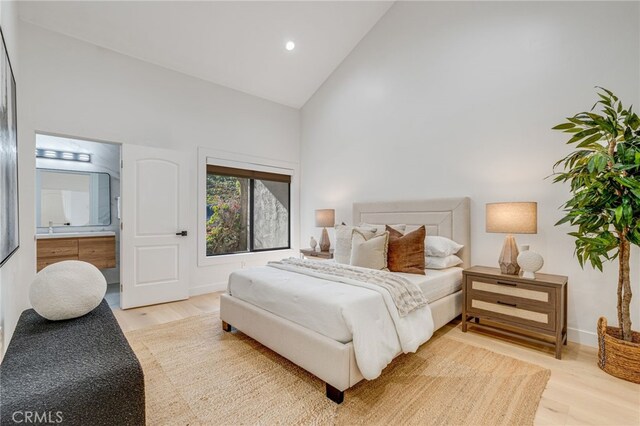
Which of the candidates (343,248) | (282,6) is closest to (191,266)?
(343,248)

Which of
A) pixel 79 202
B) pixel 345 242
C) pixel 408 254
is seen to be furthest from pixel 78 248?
pixel 408 254

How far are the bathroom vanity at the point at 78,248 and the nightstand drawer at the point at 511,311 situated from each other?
4.92m

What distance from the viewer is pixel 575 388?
202 cm

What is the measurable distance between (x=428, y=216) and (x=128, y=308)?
12.5 ft

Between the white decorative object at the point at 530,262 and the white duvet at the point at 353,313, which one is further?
the white decorative object at the point at 530,262

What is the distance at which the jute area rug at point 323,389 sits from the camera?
1727 mm

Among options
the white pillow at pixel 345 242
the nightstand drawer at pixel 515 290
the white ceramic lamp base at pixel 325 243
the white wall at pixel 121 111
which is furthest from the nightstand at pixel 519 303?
the white wall at pixel 121 111

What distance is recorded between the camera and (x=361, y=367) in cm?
179

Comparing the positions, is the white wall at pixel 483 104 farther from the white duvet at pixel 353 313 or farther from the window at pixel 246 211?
the white duvet at pixel 353 313

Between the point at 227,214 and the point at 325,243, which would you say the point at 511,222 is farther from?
the point at 227,214

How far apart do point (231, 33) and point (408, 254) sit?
3.43 m

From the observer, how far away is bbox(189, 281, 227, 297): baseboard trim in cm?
424

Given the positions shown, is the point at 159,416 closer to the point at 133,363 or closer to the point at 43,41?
the point at 133,363

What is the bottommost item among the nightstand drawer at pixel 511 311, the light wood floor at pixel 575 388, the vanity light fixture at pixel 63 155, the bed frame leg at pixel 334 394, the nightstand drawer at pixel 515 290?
the light wood floor at pixel 575 388
